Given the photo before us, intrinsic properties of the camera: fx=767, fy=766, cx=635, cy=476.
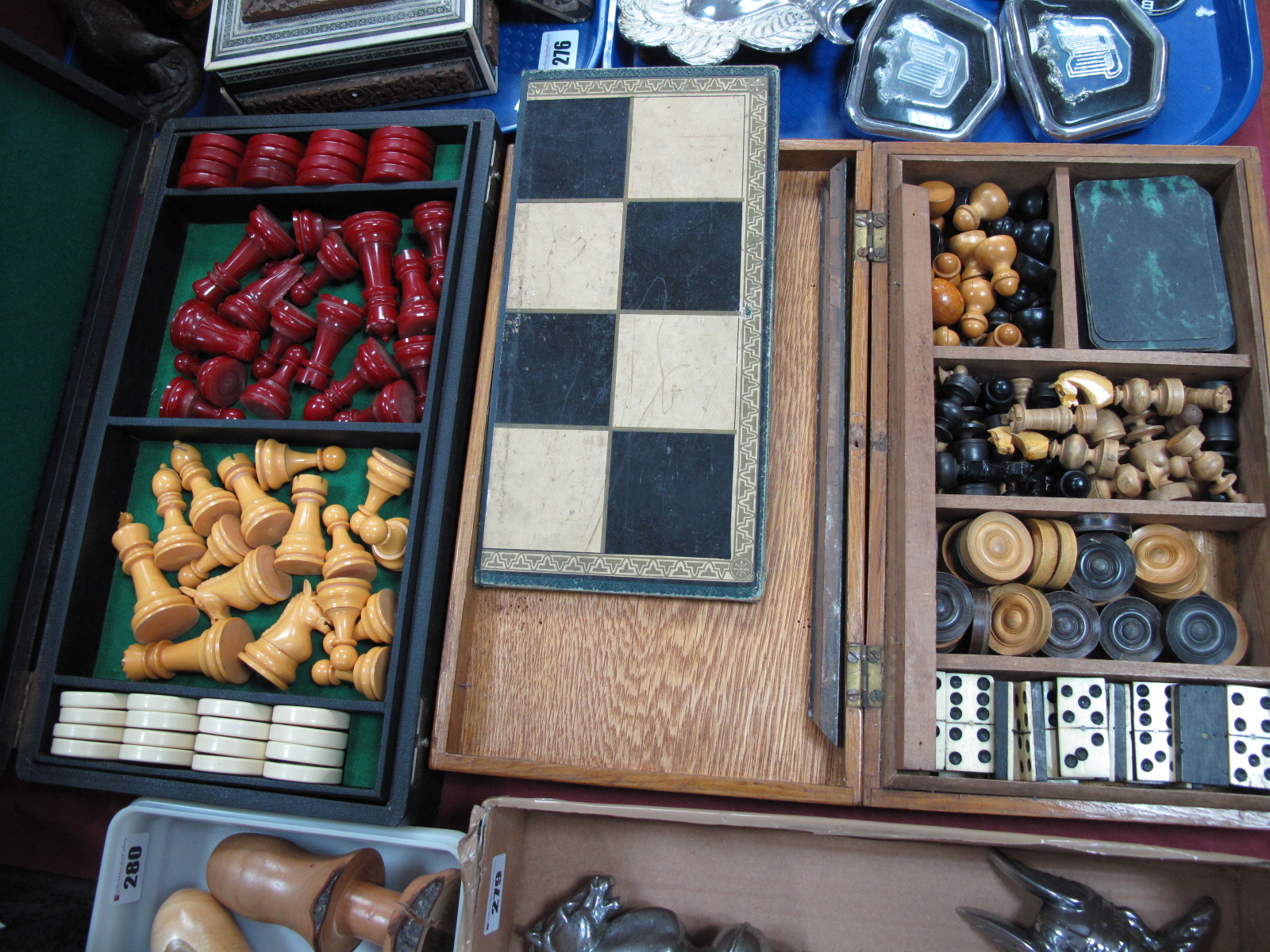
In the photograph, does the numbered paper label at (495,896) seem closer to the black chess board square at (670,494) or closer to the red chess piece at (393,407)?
the black chess board square at (670,494)

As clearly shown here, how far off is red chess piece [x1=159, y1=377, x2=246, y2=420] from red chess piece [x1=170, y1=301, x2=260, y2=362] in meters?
0.10

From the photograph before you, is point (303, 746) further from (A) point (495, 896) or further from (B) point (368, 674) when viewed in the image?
Answer: (A) point (495, 896)

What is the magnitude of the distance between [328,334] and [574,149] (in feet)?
2.37

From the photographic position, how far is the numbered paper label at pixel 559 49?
2045mm

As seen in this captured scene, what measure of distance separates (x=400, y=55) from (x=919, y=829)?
2072 mm

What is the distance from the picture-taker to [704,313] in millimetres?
1645

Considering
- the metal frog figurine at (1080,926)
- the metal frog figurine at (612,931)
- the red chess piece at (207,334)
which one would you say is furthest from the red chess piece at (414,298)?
the metal frog figurine at (1080,926)

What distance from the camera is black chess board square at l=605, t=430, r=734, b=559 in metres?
1.57

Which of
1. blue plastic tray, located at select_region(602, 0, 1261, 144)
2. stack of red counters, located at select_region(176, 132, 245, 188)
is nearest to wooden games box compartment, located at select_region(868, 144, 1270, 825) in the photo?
blue plastic tray, located at select_region(602, 0, 1261, 144)

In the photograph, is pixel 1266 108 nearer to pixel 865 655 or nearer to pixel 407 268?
pixel 865 655

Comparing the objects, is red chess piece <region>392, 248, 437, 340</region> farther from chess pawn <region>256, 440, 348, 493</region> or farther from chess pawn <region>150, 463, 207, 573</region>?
chess pawn <region>150, 463, 207, 573</region>

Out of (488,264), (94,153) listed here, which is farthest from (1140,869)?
(94,153)

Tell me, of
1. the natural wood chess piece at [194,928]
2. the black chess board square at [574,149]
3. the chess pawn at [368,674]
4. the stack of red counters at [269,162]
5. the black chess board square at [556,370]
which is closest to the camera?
the natural wood chess piece at [194,928]

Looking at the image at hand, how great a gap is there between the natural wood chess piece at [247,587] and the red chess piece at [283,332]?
46cm
